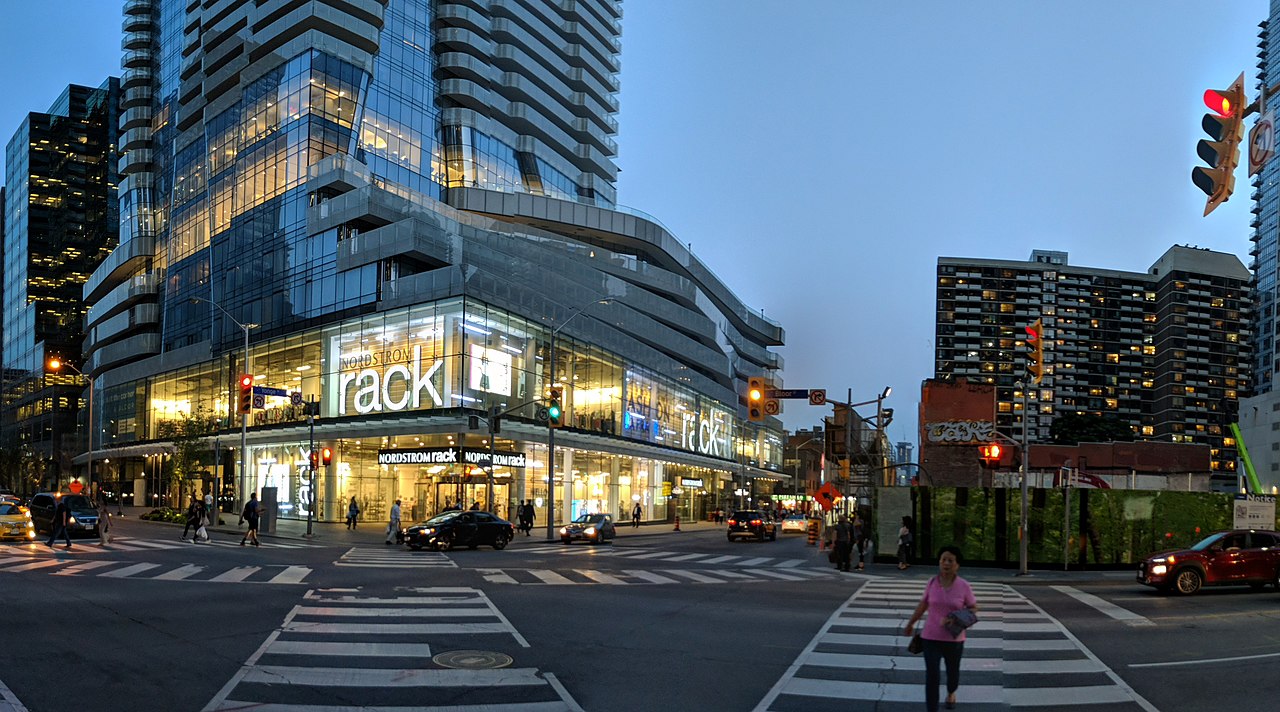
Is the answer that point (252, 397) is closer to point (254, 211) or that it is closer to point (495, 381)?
point (495, 381)

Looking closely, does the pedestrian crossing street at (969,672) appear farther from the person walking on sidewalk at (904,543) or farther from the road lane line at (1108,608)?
the person walking on sidewalk at (904,543)

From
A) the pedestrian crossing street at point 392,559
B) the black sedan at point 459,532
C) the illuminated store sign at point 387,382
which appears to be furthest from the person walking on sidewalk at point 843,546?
the illuminated store sign at point 387,382

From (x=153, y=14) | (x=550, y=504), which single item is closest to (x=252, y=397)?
(x=550, y=504)

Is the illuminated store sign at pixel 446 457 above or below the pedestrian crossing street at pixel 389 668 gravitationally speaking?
above

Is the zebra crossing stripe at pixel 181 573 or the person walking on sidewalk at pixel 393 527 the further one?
the person walking on sidewalk at pixel 393 527

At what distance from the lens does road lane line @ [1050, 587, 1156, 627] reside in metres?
17.2

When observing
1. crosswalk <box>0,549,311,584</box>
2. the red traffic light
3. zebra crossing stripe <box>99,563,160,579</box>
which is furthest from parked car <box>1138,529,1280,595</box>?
zebra crossing stripe <box>99,563,160,579</box>

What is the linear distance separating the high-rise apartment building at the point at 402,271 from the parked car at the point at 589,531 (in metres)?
3.66

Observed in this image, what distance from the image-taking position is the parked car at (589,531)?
4300 centimetres

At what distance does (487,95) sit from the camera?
84.8 m

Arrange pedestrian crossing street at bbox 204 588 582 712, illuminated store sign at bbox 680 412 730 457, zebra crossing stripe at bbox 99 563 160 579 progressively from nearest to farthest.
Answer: pedestrian crossing street at bbox 204 588 582 712
zebra crossing stripe at bbox 99 563 160 579
illuminated store sign at bbox 680 412 730 457

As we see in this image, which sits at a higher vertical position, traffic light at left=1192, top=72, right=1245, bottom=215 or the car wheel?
traffic light at left=1192, top=72, right=1245, bottom=215

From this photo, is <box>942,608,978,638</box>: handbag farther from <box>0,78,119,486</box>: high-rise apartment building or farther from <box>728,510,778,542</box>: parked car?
<box>0,78,119,486</box>: high-rise apartment building

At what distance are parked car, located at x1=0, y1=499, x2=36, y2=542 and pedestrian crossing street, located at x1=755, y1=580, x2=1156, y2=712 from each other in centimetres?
3092
